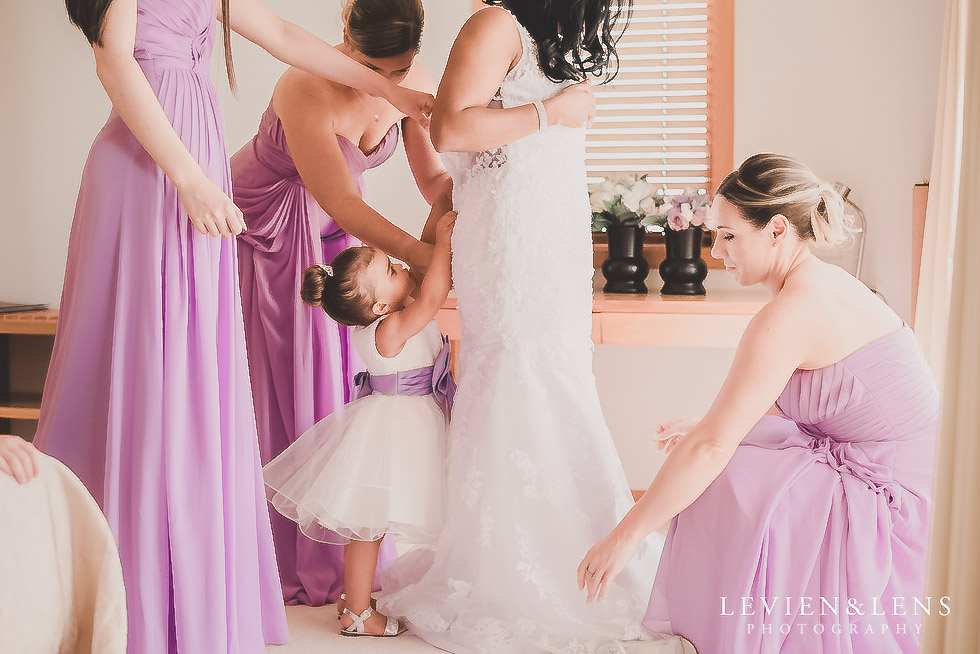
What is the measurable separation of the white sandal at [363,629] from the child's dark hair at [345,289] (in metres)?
0.74

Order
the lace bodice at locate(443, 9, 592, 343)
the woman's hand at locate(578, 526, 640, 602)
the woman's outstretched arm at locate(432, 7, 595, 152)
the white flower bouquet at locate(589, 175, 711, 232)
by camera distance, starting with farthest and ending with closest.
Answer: the white flower bouquet at locate(589, 175, 711, 232)
the lace bodice at locate(443, 9, 592, 343)
the woman's outstretched arm at locate(432, 7, 595, 152)
the woman's hand at locate(578, 526, 640, 602)

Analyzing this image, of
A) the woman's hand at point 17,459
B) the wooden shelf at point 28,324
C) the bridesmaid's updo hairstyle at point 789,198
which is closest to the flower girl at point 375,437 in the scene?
the bridesmaid's updo hairstyle at point 789,198

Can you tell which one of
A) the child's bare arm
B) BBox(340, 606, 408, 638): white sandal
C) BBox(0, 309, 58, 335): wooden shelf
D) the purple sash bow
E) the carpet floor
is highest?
the child's bare arm

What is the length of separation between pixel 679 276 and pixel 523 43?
1.58 meters

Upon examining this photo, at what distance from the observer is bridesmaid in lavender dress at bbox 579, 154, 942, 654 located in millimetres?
1589

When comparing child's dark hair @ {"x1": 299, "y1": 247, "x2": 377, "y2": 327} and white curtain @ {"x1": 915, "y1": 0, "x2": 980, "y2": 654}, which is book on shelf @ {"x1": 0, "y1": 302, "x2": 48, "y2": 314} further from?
white curtain @ {"x1": 915, "y1": 0, "x2": 980, "y2": 654}

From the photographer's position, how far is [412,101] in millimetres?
2260

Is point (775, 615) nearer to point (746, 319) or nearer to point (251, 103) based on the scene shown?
point (746, 319)

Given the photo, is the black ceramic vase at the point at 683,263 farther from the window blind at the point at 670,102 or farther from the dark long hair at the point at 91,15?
the dark long hair at the point at 91,15

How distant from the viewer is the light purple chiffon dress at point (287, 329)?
248 centimetres

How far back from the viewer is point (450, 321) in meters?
3.11

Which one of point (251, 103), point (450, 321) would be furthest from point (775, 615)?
point (251, 103)

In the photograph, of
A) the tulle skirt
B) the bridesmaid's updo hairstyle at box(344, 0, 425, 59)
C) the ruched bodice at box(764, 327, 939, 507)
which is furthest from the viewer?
the bridesmaid's updo hairstyle at box(344, 0, 425, 59)

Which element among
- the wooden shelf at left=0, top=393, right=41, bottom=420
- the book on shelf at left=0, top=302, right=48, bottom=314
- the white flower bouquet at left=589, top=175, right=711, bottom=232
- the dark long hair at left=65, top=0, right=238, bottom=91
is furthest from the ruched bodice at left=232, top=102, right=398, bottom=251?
the book on shelf at left=0, top=302, right=48, bottom=314
